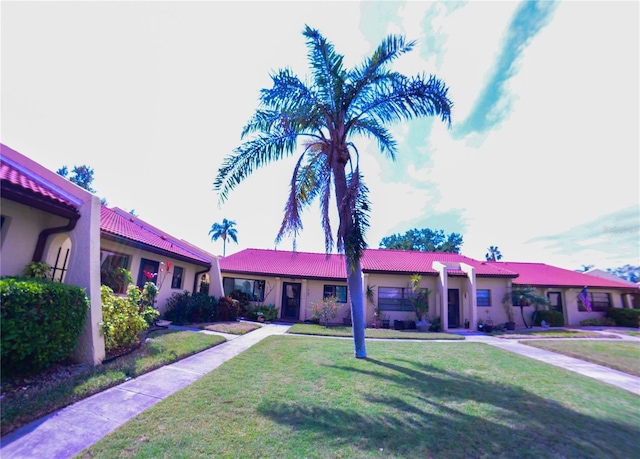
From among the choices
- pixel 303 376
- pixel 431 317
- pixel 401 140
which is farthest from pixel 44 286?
pixel 431 317

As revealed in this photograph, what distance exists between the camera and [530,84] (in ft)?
28.1

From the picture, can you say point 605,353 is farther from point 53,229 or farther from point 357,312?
point 53,229

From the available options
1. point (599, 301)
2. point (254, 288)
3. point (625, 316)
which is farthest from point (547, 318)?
point (254, 288)

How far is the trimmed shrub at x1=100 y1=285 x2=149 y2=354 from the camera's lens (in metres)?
6.59

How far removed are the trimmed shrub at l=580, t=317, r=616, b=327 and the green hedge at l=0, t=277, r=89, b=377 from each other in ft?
98.2

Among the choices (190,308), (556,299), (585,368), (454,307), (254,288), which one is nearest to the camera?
(585,368)

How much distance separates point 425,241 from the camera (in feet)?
155

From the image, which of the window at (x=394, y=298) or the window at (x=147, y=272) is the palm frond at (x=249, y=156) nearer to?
the window at (x=147, y=272)

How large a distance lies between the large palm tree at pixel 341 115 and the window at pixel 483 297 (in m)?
13.9

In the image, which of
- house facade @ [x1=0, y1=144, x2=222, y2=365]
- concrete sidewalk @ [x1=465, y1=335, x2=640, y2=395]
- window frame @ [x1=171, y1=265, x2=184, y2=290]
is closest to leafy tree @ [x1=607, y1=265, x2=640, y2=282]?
concrete sidewalk @ [x1=465, y1=335, x2=640, y2=395]

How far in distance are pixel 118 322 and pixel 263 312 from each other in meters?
11.2

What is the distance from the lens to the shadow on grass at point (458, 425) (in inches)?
139

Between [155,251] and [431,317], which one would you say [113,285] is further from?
[431,317]

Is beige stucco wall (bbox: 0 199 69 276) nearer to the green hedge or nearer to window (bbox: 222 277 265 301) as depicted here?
the green hedge
